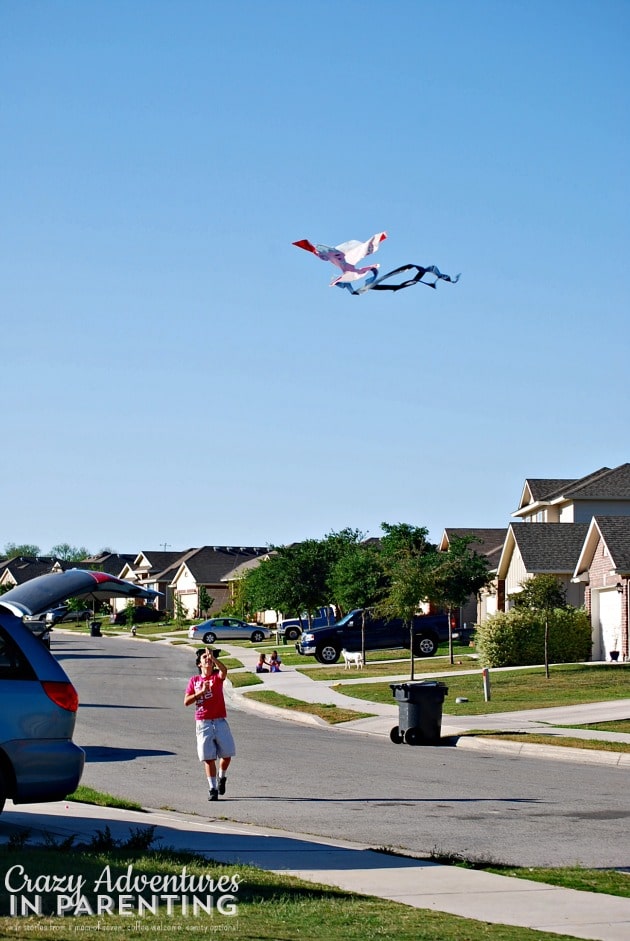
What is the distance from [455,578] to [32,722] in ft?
111

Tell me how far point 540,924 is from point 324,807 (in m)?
6.23

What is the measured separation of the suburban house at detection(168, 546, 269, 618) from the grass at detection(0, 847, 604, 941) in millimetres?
89886

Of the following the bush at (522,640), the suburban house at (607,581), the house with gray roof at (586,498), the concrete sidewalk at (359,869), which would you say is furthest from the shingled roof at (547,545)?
the concrete sidewalk at (359,869)

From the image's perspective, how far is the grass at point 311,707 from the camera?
83.1 ft

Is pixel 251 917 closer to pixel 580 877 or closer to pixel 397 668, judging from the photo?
pixel 580 877

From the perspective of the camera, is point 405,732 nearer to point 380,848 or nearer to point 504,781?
point 504,781

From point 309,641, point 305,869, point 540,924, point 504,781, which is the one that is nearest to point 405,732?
point 504,781

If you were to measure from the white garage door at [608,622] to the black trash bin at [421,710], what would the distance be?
17616 millimetres

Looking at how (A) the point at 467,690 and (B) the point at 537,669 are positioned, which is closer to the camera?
(A) the point at 467,690

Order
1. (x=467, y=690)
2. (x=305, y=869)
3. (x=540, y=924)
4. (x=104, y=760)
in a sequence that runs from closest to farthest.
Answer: (x=540, y=924) < (x=305, y=869) < (x=104, y=760) < (x=467, y=690)

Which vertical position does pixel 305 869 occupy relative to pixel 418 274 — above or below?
below

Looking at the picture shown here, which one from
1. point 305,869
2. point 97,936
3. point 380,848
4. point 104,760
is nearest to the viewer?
point 97,936

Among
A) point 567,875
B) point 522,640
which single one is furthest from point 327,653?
point 567,875

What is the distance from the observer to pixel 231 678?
3844 cm
